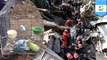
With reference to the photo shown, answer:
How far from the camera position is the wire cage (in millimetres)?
8312

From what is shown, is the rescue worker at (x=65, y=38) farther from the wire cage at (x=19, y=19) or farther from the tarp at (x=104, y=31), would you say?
the tarp at (x=104, y=31)

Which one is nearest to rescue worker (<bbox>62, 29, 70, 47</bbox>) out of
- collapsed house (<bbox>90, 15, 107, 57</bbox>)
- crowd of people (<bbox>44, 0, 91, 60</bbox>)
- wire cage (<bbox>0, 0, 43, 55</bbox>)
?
crowd of people (<bbox>44, 0, 91, 60</bbox>)

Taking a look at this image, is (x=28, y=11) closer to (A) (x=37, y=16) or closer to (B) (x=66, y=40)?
(A) (x=37, y=16)

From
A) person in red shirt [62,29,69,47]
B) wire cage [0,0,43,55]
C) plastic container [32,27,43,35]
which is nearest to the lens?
wire cage [0,0,43,55]

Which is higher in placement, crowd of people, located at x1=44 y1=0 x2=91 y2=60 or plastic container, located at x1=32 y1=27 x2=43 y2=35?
plastic container, located at x1=32 y1=27 x2=43 y2=35

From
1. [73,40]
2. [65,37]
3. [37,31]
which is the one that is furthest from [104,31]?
[37,31]

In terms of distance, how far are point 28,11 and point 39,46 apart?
1.53m

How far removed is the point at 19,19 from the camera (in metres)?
9.20

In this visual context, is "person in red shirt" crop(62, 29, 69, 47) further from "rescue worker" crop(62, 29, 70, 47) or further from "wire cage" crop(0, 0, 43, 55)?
"wire cage" crop(0, 0, 43, 55)

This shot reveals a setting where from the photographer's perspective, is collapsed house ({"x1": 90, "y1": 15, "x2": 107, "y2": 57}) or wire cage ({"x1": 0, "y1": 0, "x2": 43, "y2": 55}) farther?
collapsed house ({"x1": 90, "y1": 15, "x2": 107, "y2": 57})

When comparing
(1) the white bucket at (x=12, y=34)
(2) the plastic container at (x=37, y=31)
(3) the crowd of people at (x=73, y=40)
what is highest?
(1) the white bucket at (x=12, y=34)

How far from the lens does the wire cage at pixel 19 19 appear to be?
8.31m

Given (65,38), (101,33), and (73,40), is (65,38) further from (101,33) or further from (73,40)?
(101,33)

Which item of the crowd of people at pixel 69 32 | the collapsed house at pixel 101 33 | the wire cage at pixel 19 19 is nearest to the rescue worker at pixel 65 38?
the crowd of people at pixel 69 32
